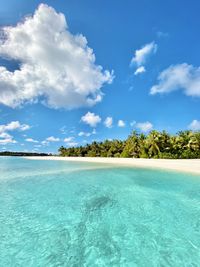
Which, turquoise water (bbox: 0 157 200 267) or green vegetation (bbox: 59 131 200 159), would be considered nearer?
turquoise water (bbox: 0 157 200 267)

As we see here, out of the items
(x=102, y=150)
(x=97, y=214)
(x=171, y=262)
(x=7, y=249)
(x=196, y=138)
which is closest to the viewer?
(x=171, y=262)

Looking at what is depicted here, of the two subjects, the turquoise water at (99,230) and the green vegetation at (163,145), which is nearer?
the turquoise water at (99,230)

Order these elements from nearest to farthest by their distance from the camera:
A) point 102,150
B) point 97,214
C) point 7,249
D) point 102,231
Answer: point 7,249
point 102,231
point 97,214
point 102,150

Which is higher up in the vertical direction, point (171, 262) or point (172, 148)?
point (172, 148)

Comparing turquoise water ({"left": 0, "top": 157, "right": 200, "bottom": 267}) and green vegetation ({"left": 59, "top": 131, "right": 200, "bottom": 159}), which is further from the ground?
green vegetation ({"left": 59, "top": 131, "right": 200, "bottom": 159})

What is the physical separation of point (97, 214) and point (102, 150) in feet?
158

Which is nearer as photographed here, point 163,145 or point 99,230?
point 99,230

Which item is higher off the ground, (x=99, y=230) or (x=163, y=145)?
(x=163, y=145)

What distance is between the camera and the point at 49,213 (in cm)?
692

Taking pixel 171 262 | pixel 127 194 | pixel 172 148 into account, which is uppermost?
pixel 172 148

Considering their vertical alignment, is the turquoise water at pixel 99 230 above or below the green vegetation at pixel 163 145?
below

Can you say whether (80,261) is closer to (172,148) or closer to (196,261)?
(196,261)

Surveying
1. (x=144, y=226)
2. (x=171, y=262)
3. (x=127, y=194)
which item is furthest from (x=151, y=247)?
(x=127, y=194)

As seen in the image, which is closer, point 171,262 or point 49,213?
point 171,262
